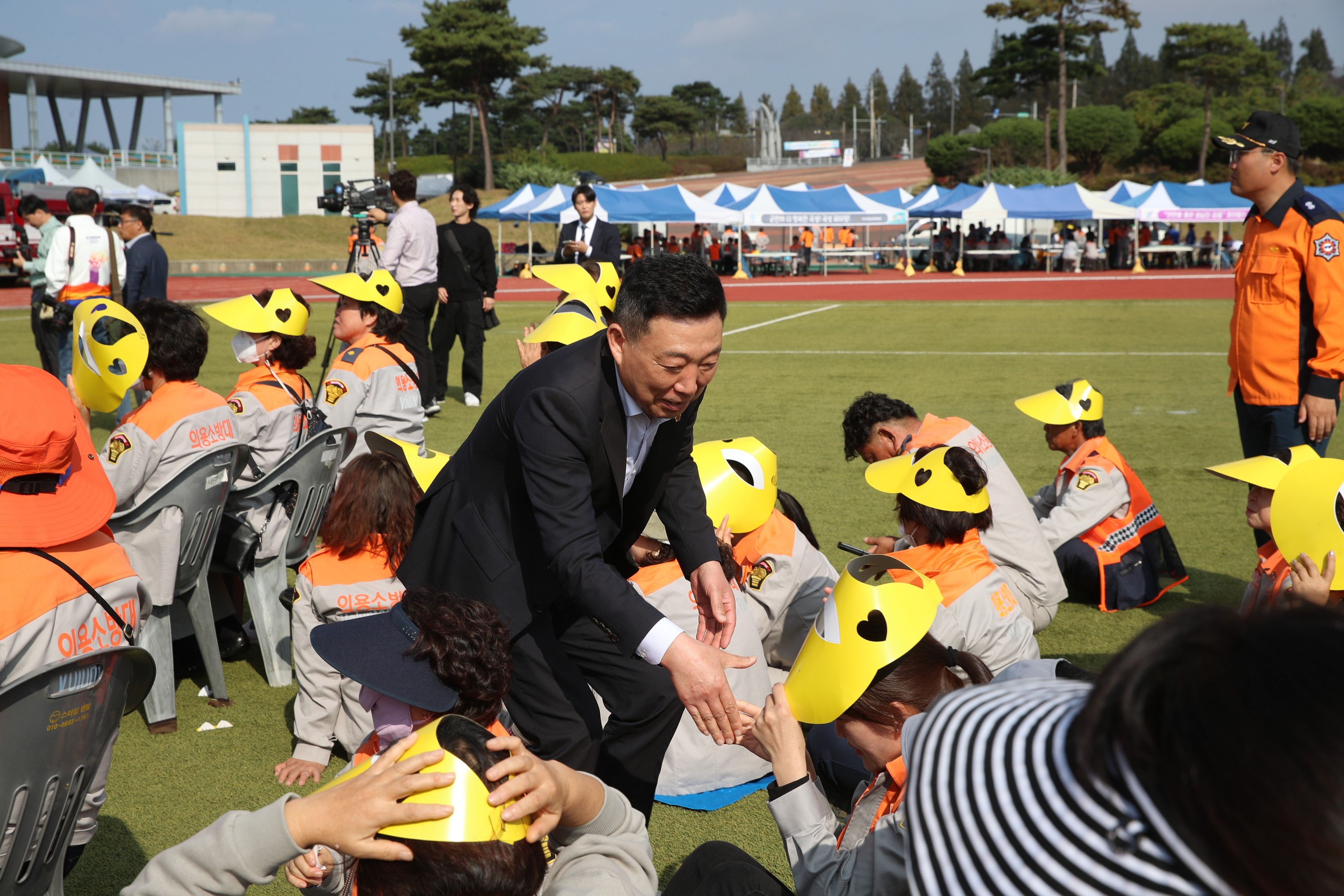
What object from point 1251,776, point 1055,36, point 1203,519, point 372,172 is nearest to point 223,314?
point 1251,776

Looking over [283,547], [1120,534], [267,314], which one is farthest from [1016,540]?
[267,314]

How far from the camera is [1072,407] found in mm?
5215

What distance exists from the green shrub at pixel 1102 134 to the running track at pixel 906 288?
32945 millimetres

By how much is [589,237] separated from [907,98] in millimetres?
140799

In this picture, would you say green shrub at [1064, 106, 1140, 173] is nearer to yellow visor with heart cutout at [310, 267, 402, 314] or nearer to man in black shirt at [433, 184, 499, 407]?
man in black shirt at [433, 184, 499, 407]

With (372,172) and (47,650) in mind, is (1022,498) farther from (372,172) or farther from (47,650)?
(372,172)

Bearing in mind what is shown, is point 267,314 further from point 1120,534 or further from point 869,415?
point 1120,534

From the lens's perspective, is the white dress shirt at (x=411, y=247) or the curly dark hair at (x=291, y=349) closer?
the curly dark hair at (x=291, y=349)

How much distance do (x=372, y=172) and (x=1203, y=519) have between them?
5780 centimetres

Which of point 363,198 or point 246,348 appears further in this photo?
point 363,198

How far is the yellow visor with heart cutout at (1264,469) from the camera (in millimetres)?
3590

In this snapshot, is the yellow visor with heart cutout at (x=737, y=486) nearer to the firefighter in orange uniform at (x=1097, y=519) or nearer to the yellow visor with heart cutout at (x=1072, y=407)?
the firefighter in orange uniform at (x=1097, y=519)

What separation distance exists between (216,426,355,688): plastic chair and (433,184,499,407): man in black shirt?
5650 mm

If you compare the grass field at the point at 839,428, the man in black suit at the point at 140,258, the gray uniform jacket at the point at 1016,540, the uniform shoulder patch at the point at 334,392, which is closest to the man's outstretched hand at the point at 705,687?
the grass field at the point at 839,428
